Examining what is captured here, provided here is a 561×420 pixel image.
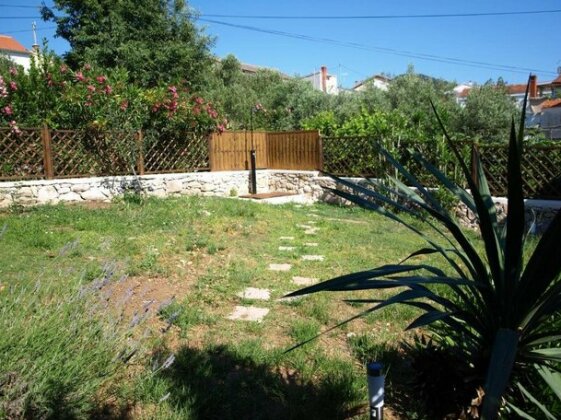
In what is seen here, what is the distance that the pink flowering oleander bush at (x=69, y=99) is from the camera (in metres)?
8.35

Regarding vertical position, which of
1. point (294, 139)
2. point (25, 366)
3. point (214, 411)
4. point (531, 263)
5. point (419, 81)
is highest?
point (419, 81)

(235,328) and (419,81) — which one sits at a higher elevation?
(419,81)

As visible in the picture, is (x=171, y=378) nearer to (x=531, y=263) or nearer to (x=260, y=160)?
(x=531, y=263)

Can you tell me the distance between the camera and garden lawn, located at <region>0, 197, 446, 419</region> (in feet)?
6.65

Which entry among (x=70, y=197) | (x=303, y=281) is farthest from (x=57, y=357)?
(x=70, y=197)

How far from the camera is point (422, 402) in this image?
209 centimetres

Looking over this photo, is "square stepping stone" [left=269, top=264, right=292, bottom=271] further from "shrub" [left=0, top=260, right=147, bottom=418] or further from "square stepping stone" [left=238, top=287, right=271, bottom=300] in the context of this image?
"shrub" [left=0, top=260, right=147, bottom=418]

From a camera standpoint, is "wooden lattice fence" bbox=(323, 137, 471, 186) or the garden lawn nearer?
the garden lawn

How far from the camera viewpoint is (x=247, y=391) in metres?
2.32

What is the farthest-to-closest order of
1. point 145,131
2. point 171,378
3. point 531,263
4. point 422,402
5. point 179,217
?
point 145,131 < point 179,217 < point 171,378 < point 422,402 < point 531,263

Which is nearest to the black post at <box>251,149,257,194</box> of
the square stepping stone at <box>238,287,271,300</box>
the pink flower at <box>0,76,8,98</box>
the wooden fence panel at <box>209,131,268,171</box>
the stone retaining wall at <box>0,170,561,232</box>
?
the stone retaining wall at <box>0,170,561,232</box>

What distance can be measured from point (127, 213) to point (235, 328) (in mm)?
4637

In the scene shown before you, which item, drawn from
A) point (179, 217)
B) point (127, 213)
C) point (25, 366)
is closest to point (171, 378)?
point (25, 366)

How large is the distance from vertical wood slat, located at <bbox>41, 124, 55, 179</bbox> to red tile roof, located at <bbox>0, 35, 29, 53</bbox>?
37504 mm
